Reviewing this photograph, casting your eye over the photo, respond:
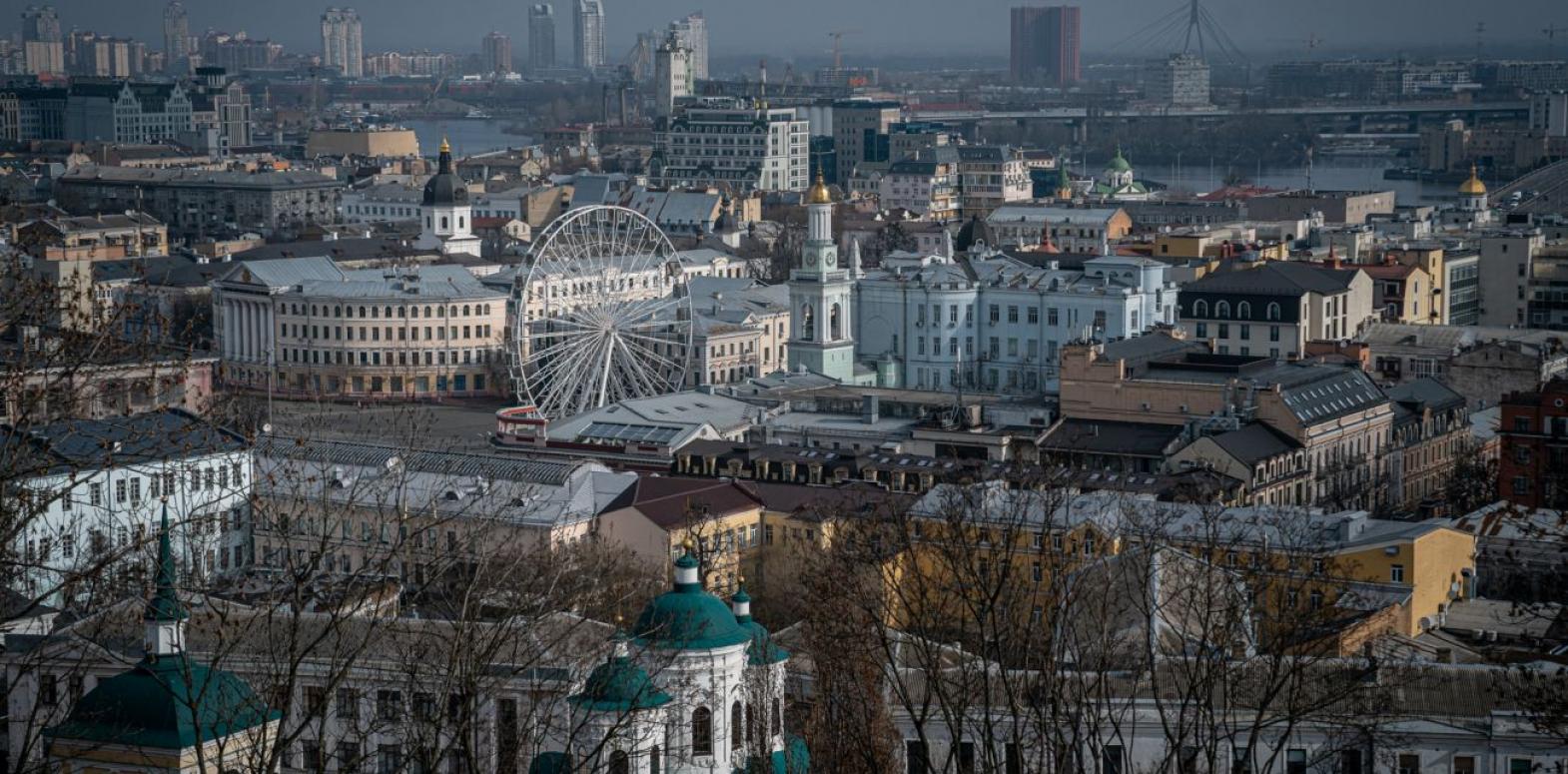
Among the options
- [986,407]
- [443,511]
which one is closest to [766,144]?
[986,407]

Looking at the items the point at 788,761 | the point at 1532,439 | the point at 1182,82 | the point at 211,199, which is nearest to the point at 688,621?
the point at 788,761

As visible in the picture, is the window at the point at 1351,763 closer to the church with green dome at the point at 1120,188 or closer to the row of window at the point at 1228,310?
the row of window at the point at 1228,310

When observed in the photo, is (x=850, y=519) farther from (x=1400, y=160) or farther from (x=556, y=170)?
(x=1400, y=160)

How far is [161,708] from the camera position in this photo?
1296cm

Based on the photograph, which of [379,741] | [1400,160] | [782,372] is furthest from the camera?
[1400,160]

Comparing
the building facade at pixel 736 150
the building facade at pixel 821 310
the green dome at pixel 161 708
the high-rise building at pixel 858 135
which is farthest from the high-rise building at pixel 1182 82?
the green dome at pixel 161 708

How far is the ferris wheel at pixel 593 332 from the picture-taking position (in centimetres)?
3731

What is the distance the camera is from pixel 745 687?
1412 centimetres

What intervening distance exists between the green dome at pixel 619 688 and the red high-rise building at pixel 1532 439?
53.4 ft

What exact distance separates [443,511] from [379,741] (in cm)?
693

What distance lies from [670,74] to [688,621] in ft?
349

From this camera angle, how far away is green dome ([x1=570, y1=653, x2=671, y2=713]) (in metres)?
13.0

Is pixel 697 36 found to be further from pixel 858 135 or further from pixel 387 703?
pixel 387 703

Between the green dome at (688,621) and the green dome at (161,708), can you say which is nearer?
the green dome at (161,708)
